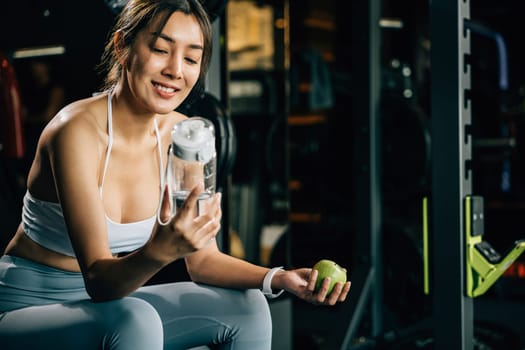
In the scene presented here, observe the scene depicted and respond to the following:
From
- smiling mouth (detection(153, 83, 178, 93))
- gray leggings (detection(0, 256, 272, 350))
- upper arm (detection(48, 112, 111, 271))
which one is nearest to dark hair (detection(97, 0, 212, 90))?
smiling mouth (detection(153, 83, 178, 93))

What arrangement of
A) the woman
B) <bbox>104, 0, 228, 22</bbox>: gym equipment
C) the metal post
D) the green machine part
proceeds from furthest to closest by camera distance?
the metal post
<bbox>104, 0, 228, 22</bbox>: gym equipment
the green machine part
the woman

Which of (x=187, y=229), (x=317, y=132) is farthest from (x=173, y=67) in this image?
(x=317, y=132)

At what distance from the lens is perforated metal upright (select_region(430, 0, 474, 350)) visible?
1.94m

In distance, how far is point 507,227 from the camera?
4.36 m

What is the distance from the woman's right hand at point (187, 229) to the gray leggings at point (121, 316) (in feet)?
0.68

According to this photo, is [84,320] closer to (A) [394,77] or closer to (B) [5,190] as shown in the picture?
(B) [5,190]

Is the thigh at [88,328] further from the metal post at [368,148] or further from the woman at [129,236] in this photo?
the metal post at [368,148]

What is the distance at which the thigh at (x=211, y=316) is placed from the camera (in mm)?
1501

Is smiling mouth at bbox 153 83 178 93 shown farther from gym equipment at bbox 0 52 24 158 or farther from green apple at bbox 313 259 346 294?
gym equipment at bbox 0 52 24 158

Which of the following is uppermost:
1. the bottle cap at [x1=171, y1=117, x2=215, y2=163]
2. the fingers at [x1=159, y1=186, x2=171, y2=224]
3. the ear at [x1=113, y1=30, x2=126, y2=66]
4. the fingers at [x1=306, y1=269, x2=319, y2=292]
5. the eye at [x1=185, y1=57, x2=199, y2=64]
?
the ear at [x1=113, y1=30, x2=126, y2=66]

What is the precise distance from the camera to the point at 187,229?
1.08m

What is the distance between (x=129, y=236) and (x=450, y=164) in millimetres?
1036

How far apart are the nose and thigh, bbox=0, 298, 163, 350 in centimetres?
48

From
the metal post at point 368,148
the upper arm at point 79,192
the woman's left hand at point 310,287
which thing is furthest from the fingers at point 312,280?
the metal post at point 368,148
